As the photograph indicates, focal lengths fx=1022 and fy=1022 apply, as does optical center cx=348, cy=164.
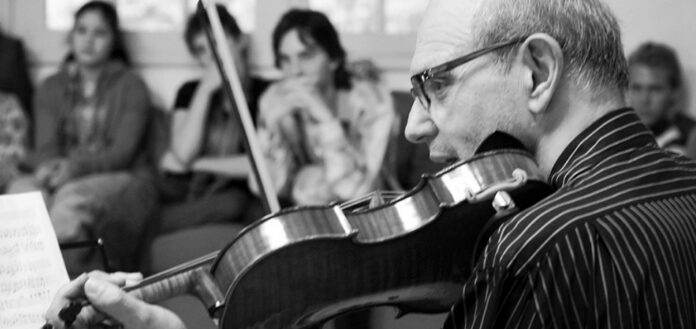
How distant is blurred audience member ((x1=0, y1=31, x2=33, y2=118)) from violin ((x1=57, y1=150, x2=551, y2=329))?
2545mm

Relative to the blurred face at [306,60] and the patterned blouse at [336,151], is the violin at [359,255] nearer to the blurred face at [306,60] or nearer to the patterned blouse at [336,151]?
the patterned blouse at [336,151]

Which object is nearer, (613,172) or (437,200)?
(613,172)

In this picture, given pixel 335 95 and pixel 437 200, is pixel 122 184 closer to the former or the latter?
pixel 335 95

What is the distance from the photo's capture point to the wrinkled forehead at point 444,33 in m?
1.13

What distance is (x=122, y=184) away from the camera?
329 cm

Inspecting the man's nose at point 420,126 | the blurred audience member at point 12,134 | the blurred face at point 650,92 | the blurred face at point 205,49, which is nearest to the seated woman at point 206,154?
the blurred face at point 205,49

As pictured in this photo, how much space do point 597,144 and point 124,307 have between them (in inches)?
21.8

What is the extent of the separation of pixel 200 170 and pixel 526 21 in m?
2.47

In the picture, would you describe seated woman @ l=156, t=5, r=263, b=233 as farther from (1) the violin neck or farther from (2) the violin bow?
(1) the violin neck

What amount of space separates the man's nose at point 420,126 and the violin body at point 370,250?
76 millimetres

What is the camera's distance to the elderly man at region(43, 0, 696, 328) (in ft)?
3.10

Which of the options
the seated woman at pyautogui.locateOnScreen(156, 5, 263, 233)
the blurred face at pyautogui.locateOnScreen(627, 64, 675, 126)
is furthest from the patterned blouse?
the blurred face at pyautogui.locateOnScreen(627, 64, 675, 126)

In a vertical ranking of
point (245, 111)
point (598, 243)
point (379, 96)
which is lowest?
point (379, 96)

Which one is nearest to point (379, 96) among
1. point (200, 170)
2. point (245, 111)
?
point (200, 170)
